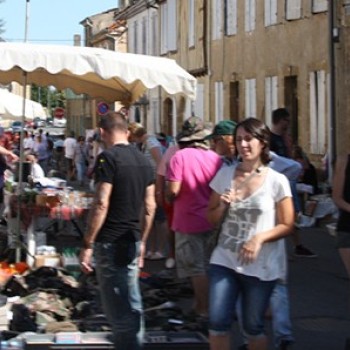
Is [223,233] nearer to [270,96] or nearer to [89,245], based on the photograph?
[89,245]

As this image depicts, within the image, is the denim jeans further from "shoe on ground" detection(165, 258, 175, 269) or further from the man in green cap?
the man in green cap

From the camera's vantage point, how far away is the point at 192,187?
8289 millimetres

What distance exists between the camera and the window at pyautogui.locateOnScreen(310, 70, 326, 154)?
2184 centimetres

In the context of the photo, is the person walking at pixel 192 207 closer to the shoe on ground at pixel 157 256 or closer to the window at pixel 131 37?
the shoe on ground at pixel 157 256

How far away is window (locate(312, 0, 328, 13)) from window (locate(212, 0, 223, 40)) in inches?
306

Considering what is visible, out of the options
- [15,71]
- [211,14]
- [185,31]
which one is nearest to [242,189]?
[15,71]

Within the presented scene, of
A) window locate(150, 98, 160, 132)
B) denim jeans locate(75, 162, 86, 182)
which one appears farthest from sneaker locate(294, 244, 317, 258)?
window locate(150, 98, 160, 132)

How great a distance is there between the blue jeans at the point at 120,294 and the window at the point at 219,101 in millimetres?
23635

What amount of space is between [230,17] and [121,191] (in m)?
23.0

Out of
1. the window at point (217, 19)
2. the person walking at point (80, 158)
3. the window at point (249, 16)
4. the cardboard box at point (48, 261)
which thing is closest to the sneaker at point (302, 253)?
the cardboard box at point (48, 261)

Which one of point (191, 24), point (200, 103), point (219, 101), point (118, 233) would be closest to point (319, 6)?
point (219, 101)

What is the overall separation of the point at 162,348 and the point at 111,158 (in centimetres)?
162

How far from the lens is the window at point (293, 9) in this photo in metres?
23.5

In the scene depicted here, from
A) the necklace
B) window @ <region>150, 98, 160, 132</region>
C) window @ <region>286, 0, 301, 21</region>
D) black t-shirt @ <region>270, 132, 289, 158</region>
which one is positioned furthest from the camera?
window @ <region>150, 98, 160, 132</region>
